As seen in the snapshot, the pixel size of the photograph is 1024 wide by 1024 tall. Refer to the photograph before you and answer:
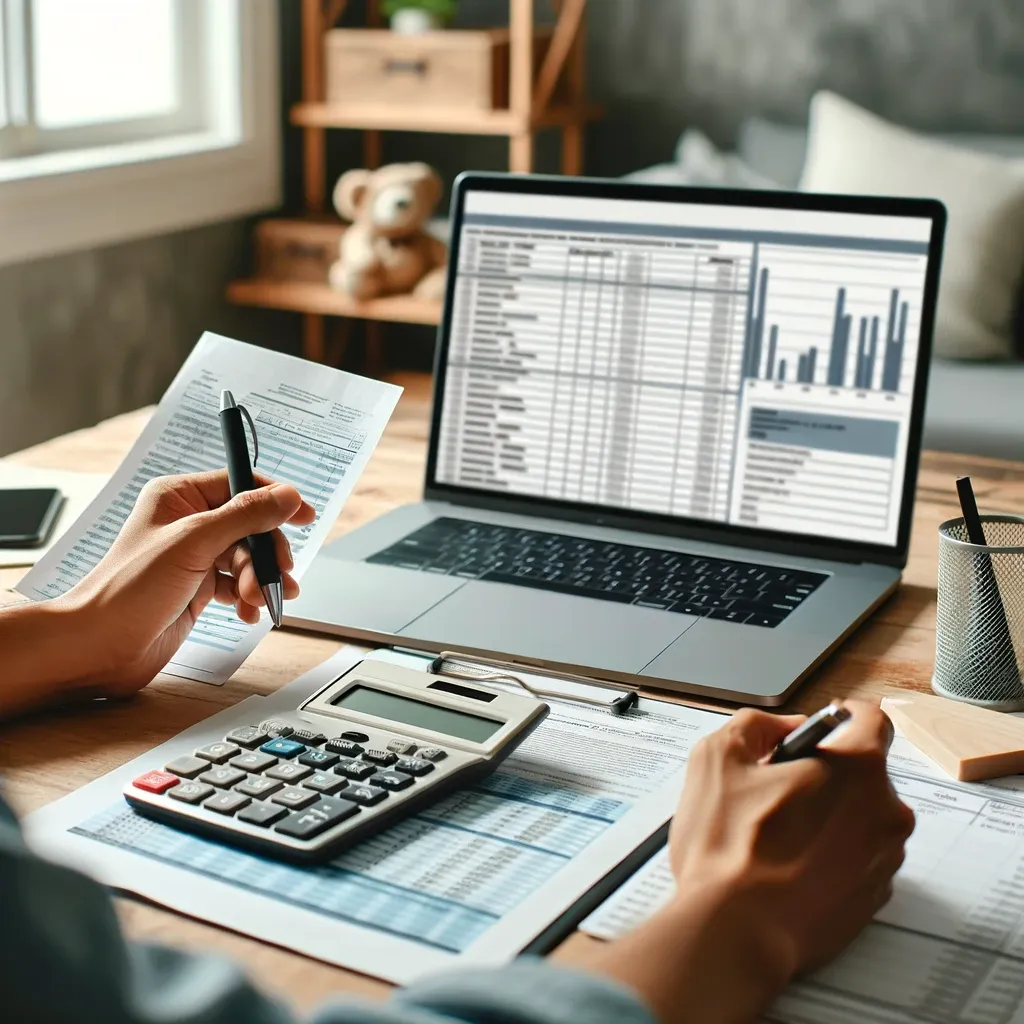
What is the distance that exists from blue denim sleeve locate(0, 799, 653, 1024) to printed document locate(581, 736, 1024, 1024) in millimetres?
141

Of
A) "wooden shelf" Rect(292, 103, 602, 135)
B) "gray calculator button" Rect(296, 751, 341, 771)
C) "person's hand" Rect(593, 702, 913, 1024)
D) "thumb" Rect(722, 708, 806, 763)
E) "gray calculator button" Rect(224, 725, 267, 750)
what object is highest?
"wooden shelf" Rect(292, 103, 602, 135)

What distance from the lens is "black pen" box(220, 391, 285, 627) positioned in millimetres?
908

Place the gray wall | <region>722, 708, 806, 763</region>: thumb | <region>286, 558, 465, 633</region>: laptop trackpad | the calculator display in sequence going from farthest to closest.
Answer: the gray wall < <region>286, 558, 465, 633</region>: laptop trackpad < the calculator display < <region>722, 708, 806, 763</region>: thumb

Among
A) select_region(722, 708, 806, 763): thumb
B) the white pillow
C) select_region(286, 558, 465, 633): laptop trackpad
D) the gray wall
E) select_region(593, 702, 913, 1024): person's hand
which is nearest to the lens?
select_region(593, 702, 913, 1024): person's hand

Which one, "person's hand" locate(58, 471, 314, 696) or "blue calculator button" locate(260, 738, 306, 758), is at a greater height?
"person's hand" locate(58, 471, 314, 696)

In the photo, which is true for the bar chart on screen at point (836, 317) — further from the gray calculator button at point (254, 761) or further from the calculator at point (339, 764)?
the gray calculator button at point (254, 761)

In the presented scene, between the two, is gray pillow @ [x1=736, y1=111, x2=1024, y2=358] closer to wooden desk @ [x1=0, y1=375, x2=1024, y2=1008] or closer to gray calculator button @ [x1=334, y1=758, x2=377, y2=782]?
wooden desk @ [x1=0, y1=375, x2=1024, y2=1008]

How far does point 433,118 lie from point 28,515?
7.14ft

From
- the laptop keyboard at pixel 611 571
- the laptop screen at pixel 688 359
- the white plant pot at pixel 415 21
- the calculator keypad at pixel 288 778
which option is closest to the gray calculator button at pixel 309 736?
the calculator keypad at pixel 288 778

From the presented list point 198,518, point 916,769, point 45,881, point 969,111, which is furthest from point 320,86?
point 45,881

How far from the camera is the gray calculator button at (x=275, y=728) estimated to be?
0.77 metres

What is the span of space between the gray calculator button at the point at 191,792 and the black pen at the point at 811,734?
0.94 feet

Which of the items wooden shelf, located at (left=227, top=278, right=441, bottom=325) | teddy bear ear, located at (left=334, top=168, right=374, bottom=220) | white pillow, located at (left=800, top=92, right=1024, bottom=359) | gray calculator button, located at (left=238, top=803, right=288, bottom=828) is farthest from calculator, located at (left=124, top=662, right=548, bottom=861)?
teddy bear ear, located at (left=334, top=168, right=374, bottom=220)

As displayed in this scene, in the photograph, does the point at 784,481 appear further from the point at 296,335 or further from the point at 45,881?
the point at 296,335
